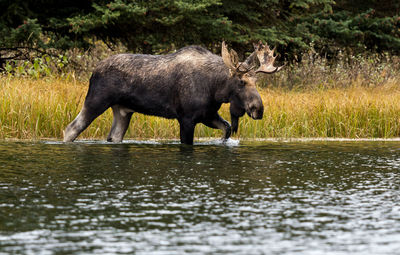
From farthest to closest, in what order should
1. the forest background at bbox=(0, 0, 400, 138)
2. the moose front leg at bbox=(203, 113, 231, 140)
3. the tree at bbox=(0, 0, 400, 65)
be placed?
1. the tree at bbox=(0, 0, 400, 65)
2. the forest background at bbox=(0, 0, 400, 138)
3. the moose front leg at bbox=(203, 113, 231, 140)

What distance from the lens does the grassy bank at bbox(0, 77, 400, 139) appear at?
Answer: 1262 centimetres

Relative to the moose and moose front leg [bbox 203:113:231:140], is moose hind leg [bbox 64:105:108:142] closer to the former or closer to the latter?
the moose

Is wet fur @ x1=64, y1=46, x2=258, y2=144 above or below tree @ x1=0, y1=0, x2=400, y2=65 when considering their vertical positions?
below

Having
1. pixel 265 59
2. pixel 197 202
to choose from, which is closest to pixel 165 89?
pixel 265 59

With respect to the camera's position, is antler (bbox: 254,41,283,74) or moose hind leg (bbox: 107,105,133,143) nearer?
antler (bbox: 254,41,283,74)

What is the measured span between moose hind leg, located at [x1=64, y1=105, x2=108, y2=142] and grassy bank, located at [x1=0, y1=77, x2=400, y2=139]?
101 cm

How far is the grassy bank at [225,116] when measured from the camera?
12.6 metres

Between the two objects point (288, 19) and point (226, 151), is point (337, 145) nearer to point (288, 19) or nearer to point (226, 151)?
point (226, 151)

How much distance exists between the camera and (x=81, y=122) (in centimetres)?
1162

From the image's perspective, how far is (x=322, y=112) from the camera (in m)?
13.7

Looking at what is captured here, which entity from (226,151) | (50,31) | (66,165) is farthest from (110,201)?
(50,31)

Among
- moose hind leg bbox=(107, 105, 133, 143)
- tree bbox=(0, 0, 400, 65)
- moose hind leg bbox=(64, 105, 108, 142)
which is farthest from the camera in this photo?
tree bbox=(0, 0, 400, 65)

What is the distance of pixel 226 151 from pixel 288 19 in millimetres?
11977

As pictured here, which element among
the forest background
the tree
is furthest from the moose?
the tree
